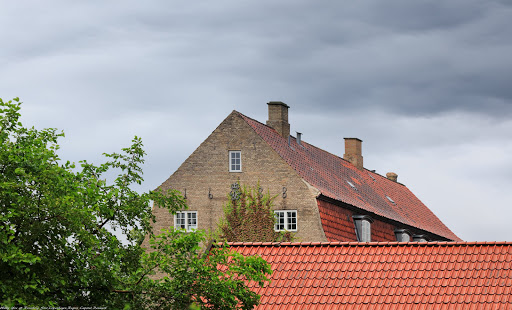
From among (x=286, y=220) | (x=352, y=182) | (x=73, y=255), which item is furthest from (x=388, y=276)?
(x=352, y=182)

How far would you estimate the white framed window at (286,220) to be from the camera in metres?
45.3

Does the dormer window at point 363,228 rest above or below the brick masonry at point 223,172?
below

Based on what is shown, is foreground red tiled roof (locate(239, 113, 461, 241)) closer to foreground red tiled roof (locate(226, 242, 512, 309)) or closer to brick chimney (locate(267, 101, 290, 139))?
brick chimney (locate(267, 101, 290, 139))

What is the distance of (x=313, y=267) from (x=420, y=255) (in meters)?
2.64

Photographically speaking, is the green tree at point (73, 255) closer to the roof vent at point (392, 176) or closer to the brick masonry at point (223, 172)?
the brick masonry at point (223, 172)

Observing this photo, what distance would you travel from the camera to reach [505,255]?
865 inches

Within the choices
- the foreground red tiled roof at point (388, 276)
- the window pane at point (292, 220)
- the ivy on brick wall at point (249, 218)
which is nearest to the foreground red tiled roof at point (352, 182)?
the window pane at point (292, 220)

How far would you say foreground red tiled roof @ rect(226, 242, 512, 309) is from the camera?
20.7 metres

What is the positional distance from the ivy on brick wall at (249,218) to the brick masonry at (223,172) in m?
0.33

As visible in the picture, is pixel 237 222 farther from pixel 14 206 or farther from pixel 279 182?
pixel 14 206

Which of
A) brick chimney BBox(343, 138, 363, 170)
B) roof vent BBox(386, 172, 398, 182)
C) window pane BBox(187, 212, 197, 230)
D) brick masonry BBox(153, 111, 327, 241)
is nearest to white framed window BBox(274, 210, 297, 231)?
brick masonry BBox(153, 111, 327, 241)

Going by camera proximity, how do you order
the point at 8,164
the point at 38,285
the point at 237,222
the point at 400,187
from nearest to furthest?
the point at 38,285, the point at 8,164, the point at 237,222, the point at 400,187

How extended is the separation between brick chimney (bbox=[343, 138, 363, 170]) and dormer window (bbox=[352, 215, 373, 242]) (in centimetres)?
1355

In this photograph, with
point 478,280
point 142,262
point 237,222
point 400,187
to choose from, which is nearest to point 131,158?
point 142,262
